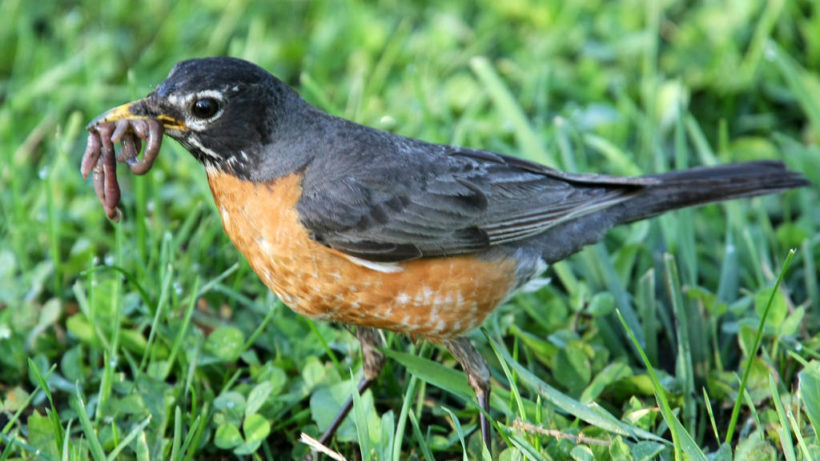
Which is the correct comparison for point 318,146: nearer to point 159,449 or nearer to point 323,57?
point 159,449

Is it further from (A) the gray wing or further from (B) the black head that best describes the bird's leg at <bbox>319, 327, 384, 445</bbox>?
(B) the black head

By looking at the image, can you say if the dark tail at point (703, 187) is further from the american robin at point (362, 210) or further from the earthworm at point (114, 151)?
the earthworm at point (114, 151)

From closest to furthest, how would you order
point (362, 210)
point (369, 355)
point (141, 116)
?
point (141, 116) → point (362, 210) → point (369, 355)

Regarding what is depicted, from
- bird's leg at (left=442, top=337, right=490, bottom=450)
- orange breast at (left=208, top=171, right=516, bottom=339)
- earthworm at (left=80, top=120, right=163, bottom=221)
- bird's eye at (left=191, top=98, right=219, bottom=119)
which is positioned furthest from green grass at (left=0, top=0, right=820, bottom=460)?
bird's eye at (left=191, top=98, right=219, bottom=119)

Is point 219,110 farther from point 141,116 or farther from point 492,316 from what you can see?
point 492,316

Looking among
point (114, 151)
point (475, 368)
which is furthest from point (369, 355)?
point (114, 151)

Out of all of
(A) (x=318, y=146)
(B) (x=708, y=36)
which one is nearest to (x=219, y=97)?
(A) (x=318, y=146)
